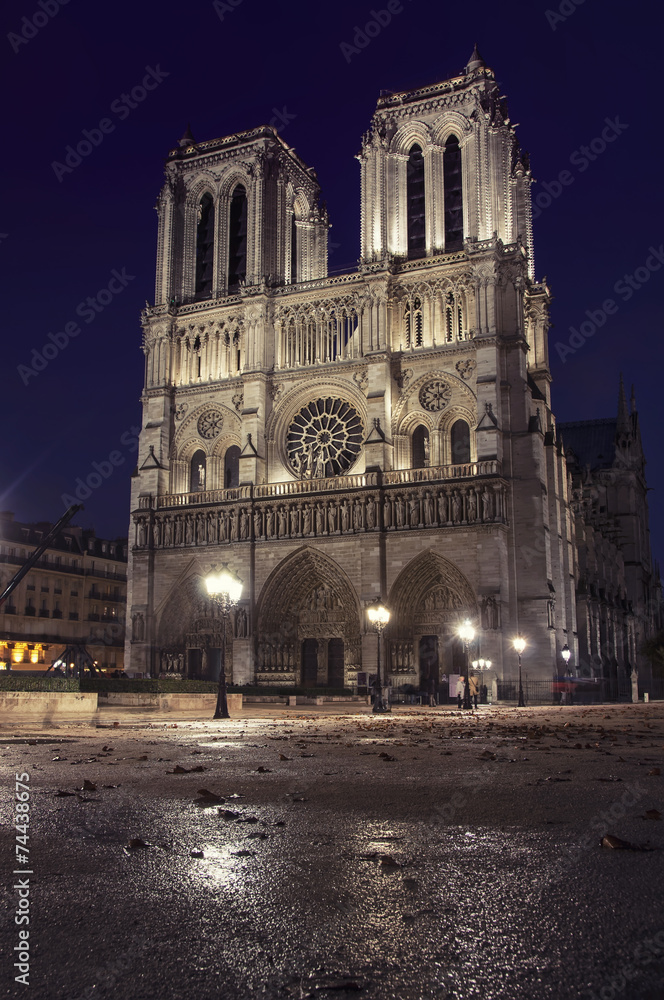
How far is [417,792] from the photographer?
6.88m

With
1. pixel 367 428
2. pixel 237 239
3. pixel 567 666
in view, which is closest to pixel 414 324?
pixel 367 428

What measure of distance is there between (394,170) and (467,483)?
1707cm

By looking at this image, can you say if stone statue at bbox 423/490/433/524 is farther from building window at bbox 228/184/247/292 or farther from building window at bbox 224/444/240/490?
building window at bbox 228/184/247/292

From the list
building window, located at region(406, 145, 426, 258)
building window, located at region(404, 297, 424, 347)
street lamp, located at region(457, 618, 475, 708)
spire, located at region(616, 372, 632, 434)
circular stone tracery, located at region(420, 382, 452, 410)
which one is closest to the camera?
street lamp, located at region(457, 618, 475, 708)

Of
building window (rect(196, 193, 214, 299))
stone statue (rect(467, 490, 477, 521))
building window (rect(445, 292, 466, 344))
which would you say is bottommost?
stone statue (rect(467, 490, 477, 521))

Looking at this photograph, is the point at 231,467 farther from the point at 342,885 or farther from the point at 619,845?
the point at 342,885

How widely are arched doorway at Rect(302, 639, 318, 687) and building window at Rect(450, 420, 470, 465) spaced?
10713 millimetres

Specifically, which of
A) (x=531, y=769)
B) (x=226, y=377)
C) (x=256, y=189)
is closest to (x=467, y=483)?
(x=226, y=377)

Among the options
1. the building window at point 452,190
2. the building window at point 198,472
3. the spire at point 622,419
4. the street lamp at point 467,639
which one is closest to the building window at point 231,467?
the building window at point 198,472

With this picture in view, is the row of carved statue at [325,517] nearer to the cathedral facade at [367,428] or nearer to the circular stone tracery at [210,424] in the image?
the cathedral facade at [367,428]

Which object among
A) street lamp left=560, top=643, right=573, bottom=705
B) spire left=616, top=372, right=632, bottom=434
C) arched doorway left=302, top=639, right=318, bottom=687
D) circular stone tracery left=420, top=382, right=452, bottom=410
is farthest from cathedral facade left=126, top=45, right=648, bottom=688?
spire left=616, top=372, right=632, bottom=434

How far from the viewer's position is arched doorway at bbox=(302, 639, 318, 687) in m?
40.8

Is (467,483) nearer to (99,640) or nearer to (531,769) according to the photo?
(531,769)

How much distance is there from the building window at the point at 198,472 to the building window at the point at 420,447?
11188mm
